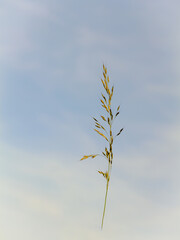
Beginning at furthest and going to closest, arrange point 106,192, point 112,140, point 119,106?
point 119,106 → point 112,140 → point 106,192

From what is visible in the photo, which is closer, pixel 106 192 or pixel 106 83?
pixel 106 192

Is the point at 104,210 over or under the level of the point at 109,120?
under

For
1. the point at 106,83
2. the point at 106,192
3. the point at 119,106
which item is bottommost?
the point at 106,192

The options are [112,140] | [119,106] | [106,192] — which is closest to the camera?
[106,192]

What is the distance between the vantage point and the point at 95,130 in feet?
8.71

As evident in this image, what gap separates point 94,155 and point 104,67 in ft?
2.76

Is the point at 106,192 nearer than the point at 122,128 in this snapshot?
Yes

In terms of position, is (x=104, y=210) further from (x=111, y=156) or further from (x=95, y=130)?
(x=95, y=130)

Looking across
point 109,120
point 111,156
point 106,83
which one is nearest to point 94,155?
point 111,156

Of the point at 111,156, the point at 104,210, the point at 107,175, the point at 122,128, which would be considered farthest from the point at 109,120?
the point at 104,210

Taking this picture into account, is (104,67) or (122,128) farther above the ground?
(104,67)

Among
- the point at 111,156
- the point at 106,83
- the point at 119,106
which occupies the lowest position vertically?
the point at 111,156

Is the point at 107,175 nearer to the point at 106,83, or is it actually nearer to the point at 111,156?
the point at 111,156

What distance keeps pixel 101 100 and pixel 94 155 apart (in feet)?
1.65
